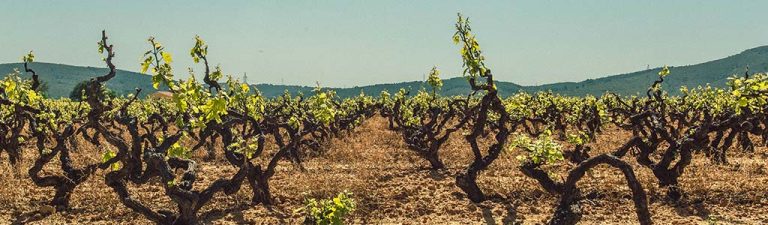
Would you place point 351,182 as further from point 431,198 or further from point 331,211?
point 331,211

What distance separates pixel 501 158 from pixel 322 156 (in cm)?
757

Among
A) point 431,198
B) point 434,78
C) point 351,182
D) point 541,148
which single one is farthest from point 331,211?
point 434,78

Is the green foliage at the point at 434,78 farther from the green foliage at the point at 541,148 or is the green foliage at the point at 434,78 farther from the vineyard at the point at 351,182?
the green foliage at the point at 541,148

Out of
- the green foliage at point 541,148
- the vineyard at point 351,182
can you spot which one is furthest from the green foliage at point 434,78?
the green foliage at point 541,148

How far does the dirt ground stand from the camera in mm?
11422

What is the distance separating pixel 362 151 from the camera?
23.4m

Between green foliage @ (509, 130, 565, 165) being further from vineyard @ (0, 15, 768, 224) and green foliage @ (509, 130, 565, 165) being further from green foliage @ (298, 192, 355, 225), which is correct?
green foliage @ (298, 192, 355, 225)

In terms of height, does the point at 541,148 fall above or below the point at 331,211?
above

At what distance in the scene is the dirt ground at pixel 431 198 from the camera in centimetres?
1142

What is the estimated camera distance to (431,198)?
13391 millimetres

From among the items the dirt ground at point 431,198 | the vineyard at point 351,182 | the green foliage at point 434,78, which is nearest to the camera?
the vineyard at point 351,182

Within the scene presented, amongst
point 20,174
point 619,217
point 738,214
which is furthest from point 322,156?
point 738,214

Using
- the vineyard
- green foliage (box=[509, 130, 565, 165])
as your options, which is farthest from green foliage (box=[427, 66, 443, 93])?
green foliage (box=[509, 130, 565, 165])

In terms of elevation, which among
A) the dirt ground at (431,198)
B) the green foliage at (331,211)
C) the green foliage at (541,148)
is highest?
the green foliage at (541,148)
